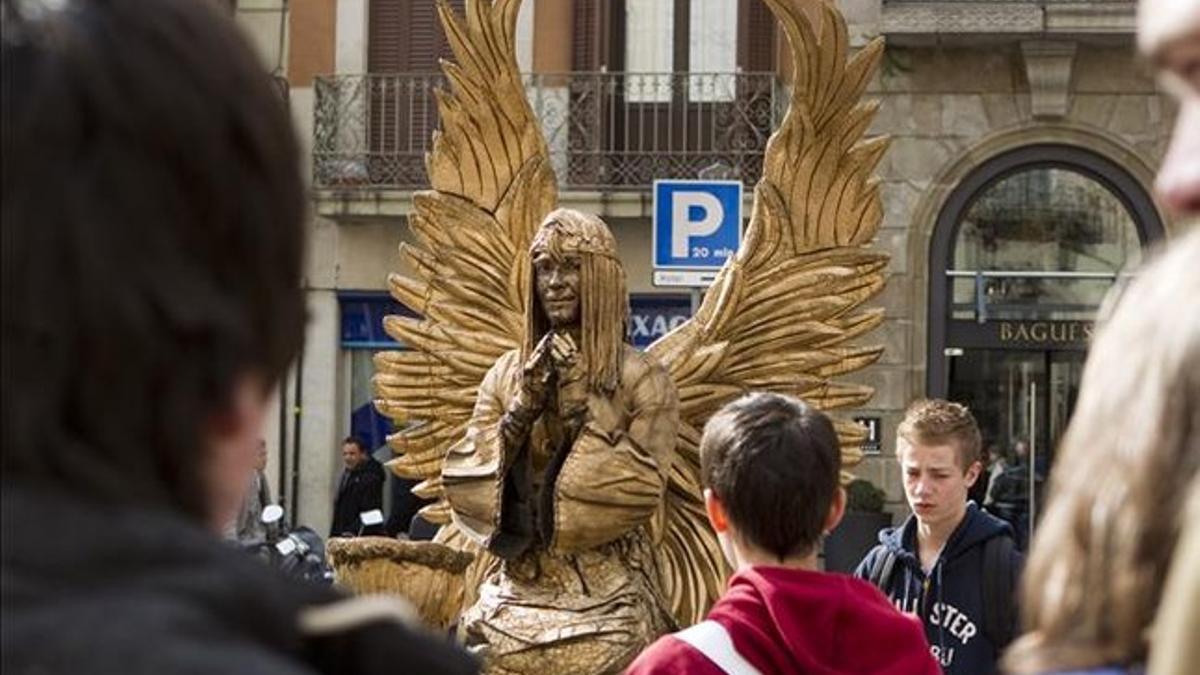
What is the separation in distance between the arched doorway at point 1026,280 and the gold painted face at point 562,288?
45.3 ft

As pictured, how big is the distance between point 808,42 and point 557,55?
14.4m

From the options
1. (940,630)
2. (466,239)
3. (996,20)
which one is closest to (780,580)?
(940,630)

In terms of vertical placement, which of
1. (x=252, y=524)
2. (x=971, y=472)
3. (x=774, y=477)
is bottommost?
(x=252, y=524)

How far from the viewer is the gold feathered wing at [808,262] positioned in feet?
29.0

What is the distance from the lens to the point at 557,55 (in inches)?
917

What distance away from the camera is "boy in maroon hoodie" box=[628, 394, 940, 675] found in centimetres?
421

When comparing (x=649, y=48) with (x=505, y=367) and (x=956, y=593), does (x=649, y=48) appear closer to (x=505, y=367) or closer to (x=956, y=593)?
(x=505, y=367)

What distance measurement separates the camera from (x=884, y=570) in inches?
269

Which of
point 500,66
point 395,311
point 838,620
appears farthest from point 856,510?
point 838,620

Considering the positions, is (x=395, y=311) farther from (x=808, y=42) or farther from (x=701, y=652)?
(x=701, y=652)

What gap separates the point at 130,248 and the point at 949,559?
524 cm

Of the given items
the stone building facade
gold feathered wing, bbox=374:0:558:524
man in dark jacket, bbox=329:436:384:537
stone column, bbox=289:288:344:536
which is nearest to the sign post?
gold feathered wing, bbox=374:0:558:524

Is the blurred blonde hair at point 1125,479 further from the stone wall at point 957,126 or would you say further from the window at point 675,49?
the window at point 675,49

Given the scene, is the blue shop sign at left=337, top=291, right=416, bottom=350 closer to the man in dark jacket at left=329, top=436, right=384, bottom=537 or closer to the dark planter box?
the man in dark jacket at left=329, top=436, right=384, bottom=537
